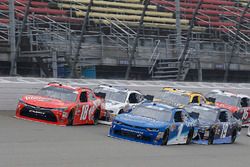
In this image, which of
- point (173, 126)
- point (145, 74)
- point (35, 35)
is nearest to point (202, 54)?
point (145, 74)

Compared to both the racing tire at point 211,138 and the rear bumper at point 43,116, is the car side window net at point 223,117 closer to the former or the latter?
the racing tire at point 211,138

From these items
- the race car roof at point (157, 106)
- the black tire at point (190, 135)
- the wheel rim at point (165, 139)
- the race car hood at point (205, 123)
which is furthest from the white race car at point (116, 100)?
Result: the wheel rim at point (165, 139)

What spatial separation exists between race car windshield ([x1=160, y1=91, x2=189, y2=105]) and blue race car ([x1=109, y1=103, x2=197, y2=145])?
658cm

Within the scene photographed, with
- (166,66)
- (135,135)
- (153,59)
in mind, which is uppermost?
(153,59)

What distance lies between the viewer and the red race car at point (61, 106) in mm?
19859

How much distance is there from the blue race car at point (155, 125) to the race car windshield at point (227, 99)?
30.4ft

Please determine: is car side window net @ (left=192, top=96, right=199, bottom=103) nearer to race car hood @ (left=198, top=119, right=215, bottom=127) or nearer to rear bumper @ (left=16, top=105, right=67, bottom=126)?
race car hood @ (left=198, top=119, right=215, bottom=127)

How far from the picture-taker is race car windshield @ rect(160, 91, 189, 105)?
25594 millimetres

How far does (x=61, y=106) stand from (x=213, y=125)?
4401mm

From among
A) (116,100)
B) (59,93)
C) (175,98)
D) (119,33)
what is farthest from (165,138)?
(119,33)

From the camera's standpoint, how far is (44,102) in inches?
787

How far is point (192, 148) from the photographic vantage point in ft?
57.3

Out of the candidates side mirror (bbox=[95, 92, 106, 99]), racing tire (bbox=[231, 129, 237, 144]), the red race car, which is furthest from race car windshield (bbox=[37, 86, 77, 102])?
racing tire (bbox=[231, 129, 237, 144])

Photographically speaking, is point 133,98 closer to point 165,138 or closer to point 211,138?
point 211,138
